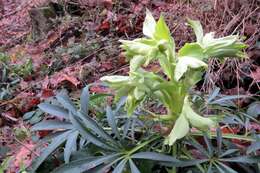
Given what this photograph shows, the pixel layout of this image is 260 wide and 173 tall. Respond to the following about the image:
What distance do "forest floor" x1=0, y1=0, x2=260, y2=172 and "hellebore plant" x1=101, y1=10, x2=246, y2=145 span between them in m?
0.50

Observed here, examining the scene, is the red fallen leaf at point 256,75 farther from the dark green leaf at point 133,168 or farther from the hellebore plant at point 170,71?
the dark green leaf at point 133,168

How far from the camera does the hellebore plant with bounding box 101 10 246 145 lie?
99 cm

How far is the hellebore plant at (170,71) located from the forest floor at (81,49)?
0.50 meters

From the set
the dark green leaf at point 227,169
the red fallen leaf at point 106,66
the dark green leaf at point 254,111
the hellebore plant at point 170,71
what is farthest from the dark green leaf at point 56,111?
the red fallen leaf at point 106,66

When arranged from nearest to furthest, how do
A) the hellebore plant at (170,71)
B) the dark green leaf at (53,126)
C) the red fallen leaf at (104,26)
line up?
the hellebore plant at (170,71)
the dark green leaf at (53,126)
the red fallen leaf at (104,26)

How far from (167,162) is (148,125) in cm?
19

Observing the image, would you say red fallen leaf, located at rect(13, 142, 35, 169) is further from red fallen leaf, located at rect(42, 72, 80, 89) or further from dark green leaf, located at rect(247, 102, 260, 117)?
red fallen leaf, located at rect(42, 72, 80, 89)

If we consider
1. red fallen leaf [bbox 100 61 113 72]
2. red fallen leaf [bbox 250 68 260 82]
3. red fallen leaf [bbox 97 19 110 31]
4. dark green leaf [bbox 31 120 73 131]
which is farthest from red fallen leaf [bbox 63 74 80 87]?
dark green leaf [bbox 31 120 73 131]

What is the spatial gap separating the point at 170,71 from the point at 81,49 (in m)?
1.74

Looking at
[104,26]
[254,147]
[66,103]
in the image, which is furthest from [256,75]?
[104,26]

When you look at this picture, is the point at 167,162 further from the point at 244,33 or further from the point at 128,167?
the point at 244,33

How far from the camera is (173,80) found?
1054 millimetres

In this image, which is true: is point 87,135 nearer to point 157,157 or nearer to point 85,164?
point 85,164

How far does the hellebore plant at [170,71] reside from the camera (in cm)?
99
